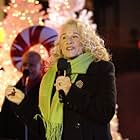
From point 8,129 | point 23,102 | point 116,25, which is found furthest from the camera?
point 116,25

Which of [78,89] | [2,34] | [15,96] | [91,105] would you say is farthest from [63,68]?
[2,34]

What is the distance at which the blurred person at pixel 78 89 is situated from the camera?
2.67 metres

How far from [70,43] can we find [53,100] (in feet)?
1.04

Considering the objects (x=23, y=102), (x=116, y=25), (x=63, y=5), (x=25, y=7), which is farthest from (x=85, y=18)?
(x=116, y=25)

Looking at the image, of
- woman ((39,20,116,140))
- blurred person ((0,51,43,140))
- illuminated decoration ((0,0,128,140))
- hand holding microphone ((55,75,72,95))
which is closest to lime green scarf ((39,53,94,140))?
woman ((39,20,116,140))

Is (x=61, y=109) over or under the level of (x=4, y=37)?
under

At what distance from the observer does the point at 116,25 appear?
8.18 metres

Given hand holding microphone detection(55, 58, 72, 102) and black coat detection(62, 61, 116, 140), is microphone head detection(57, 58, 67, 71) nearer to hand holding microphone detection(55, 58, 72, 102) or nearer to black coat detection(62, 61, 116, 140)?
hand holding microphone detection(55, 58, 72, 102)

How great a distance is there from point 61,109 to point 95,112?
21 cm

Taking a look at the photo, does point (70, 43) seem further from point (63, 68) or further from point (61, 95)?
point (61, 95)

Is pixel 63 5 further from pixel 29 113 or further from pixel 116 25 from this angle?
pixel 116 25

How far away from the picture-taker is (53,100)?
9.29ft

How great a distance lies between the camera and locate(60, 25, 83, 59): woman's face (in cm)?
279

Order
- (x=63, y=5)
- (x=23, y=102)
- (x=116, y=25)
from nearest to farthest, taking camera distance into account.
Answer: (x=23, y=102) → (x=63, y=5) → (x=116, y=25)
